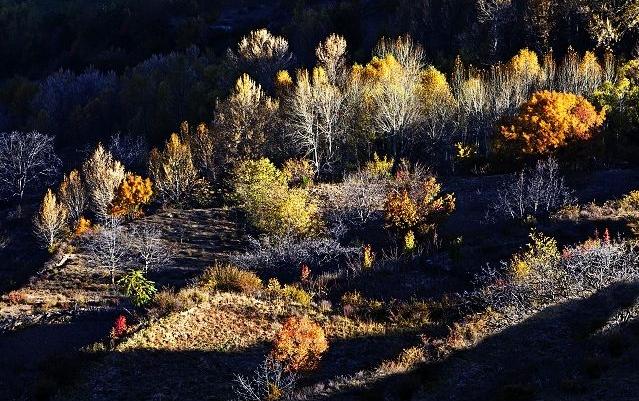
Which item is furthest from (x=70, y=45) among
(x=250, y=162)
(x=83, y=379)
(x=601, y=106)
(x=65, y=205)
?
(x=83, y=379)

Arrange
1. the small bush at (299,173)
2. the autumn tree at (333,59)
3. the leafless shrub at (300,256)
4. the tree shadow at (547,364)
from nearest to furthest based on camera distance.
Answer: the tree shadow at (547,364), the leafless shrub at (300,256), the small bush at (299,173), the autumn tree at (333,59)

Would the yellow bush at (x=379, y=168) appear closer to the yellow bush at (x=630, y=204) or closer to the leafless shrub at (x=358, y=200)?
the leafless shrub at (x=358, y=200)

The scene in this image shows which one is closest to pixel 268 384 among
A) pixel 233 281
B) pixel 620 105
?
pixel 233 281

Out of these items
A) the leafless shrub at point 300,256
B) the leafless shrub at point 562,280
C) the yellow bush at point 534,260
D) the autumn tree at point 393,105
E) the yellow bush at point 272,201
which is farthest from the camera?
the autumn tree at point 393,105

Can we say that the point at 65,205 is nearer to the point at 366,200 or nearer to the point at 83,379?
the point at 366,200

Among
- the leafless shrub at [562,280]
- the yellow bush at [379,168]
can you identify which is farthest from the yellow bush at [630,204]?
the yellow bush at [379,168]

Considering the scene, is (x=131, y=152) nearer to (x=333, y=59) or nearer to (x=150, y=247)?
(x=333, y=59)
